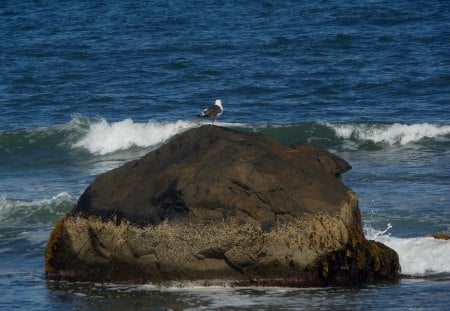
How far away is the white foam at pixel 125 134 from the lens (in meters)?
23.5

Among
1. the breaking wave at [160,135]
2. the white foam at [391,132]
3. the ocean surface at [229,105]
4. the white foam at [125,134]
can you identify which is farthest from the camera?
the white foam at [125,134]

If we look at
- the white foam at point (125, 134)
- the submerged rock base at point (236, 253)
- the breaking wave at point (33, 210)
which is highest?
the white foam at point (125, 134)

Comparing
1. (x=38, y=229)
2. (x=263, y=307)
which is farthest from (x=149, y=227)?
(x=38, y=229)

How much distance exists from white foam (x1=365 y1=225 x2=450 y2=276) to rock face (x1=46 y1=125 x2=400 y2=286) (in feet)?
0.91

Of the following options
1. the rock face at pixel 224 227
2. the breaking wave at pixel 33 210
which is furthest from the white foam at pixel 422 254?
the breaking wave at pixel 33 210

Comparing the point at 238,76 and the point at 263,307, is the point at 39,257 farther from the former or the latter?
the point at 238,76

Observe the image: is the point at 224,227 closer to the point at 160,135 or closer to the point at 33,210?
the point at 33,210

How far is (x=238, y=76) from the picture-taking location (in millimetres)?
29219

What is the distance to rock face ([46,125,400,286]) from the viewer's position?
10859 millimetres

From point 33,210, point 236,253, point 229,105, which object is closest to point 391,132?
point 229,105

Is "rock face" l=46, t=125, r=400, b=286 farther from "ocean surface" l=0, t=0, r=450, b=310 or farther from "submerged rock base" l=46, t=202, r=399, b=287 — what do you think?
"ocean surface" l=0, t=0, r=450, b=310

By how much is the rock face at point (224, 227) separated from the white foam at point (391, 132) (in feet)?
34.8

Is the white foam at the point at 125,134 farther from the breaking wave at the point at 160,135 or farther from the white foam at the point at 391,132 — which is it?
the white foam at the point at 391,132

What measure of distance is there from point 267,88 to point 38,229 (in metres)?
13.5
